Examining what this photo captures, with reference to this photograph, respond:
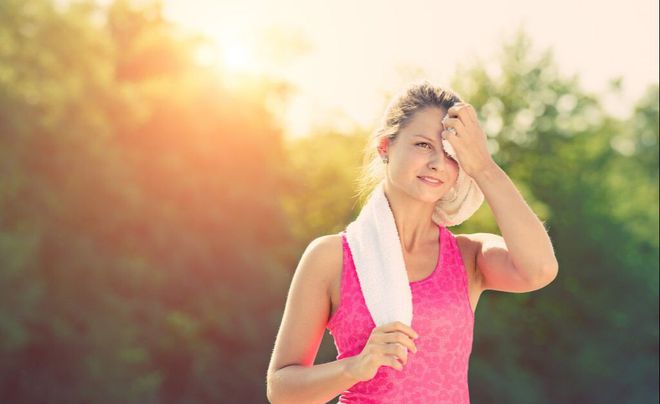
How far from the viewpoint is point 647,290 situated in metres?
28.6

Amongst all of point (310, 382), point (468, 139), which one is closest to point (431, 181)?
point (468, 139)

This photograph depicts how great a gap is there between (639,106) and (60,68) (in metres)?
26.8

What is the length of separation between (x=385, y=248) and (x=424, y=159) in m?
0.26

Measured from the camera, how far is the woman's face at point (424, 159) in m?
2.53

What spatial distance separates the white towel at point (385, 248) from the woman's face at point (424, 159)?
37mm

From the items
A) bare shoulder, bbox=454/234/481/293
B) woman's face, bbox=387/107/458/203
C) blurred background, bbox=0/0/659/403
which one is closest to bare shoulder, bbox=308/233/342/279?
woman's face, bbox=387/107/458/203

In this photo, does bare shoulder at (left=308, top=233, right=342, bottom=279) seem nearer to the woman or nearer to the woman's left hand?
the woman

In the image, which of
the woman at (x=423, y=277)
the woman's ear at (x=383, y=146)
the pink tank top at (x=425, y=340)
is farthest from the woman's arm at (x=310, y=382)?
the woman's ear at (x=383, y=146)

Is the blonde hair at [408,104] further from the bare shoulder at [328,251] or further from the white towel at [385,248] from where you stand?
the bare shoulder at [328,251]

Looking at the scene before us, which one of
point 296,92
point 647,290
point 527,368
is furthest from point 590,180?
point 296,92

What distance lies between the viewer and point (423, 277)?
2625 mm

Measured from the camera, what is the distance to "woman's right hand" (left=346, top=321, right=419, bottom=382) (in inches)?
90.6

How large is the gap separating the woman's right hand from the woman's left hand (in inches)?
16.6

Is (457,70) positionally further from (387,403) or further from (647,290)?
(387,403)
